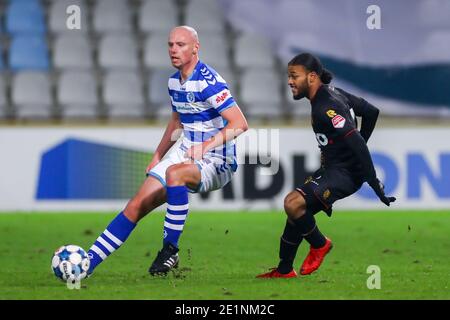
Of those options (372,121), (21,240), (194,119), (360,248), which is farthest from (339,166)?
(21,240)

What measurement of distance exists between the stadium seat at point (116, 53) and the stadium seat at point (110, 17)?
29 centimetres

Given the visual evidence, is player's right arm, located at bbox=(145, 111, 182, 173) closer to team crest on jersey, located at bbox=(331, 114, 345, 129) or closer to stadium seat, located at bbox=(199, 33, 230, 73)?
team crest on jersey, located at bbox=(331, 114, 345, 129)

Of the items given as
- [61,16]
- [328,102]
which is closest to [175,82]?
[328,102]

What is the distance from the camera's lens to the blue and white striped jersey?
7.97 meters

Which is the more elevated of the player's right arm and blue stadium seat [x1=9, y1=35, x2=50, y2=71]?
blue stadium seat [x1=9, y1=35, x2=50, y2=71]

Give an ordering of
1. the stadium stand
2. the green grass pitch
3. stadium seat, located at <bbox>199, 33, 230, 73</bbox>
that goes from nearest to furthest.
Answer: the green grass pitch
the stadium stand
stadium seat, located at <bbox>199, 33, 230, 73</bbox>

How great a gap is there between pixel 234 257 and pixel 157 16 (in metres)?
8.73

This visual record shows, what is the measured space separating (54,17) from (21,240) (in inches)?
268

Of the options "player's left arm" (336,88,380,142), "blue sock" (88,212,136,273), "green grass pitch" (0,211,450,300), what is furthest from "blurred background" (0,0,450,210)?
"blue sock" (88,212,136,273)

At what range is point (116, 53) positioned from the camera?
1733 cm

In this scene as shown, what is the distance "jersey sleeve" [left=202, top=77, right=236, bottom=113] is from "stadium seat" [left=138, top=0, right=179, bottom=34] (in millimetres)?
9946
